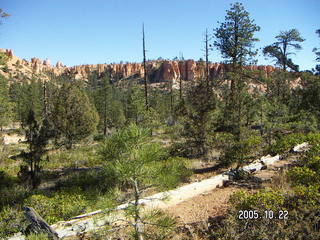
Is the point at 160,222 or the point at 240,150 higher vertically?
the point at 240,150

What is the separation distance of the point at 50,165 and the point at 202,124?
966 cm

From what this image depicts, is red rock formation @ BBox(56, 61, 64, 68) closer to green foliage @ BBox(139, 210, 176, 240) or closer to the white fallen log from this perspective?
the white fallen log

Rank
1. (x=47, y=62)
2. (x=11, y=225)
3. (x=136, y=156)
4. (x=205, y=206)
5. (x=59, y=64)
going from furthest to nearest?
(x=59, y=64), (x=47, y=62), (x=205, y=206), (x=11, y=225), (x=136, y=156)

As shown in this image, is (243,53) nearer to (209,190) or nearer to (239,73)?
(239,73)

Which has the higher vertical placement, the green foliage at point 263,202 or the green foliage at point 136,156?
the green foliage at point 136,156

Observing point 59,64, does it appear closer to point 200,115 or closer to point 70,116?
point 70,116

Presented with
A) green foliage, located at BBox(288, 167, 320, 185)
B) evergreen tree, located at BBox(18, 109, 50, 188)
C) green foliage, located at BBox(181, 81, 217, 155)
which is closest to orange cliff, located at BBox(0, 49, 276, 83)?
green foliage, located at BBox(181, 81, 217, 155)

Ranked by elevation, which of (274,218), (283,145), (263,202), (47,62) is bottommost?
(274,218)

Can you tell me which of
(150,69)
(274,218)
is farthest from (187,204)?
(150,69)

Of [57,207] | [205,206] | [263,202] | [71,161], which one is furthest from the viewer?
[71,161]

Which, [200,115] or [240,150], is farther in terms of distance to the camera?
[200,115]

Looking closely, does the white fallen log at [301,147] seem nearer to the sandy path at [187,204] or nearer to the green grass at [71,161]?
the sandy path at [187,204]

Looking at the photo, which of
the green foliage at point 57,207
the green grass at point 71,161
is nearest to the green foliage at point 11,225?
the green foliage at point 57,207

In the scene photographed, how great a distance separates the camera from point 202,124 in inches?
417
